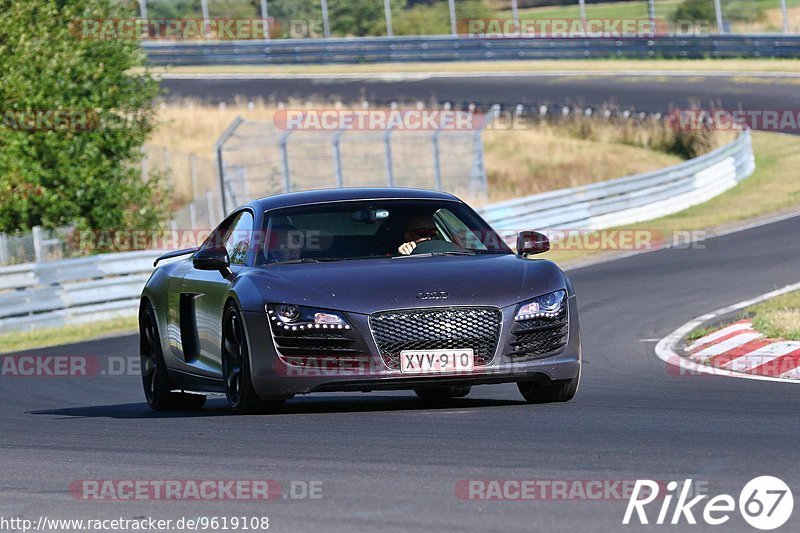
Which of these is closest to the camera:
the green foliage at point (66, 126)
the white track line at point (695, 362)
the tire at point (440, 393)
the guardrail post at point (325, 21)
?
the tire at point (440, 393)

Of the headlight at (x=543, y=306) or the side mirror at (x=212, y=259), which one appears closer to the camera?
the headlight at (x=543, y=306)

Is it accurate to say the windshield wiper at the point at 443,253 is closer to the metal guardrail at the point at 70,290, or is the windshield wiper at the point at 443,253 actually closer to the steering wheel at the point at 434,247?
the steering wheel at the point at 434,247

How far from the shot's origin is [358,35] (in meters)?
61.4

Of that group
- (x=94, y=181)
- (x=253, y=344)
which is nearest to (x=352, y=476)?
(x=253, y=344)

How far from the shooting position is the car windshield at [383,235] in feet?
30.8

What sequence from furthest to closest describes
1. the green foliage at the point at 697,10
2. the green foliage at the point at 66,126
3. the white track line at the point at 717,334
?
the green foliage at the point at 697,10 < the green foliage at the point at 66,126 < the white track line at the point at 717,334

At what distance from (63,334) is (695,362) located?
32.6 feet

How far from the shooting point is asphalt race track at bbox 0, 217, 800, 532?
227 inches

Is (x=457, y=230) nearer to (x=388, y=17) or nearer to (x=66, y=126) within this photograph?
(x=66, y=126)

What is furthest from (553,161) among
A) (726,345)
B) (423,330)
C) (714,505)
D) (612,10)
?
(714,505)

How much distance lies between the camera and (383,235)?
377 inches

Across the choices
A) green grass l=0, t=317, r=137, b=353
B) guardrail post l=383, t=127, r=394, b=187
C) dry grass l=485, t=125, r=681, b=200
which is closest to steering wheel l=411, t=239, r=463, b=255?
green grass l=0, t=317, r=137, b=353

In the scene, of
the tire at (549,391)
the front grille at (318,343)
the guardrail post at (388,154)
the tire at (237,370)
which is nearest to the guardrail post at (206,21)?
the guardrail post at (388,154)

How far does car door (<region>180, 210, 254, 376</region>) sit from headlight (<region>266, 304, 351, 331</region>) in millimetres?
728
